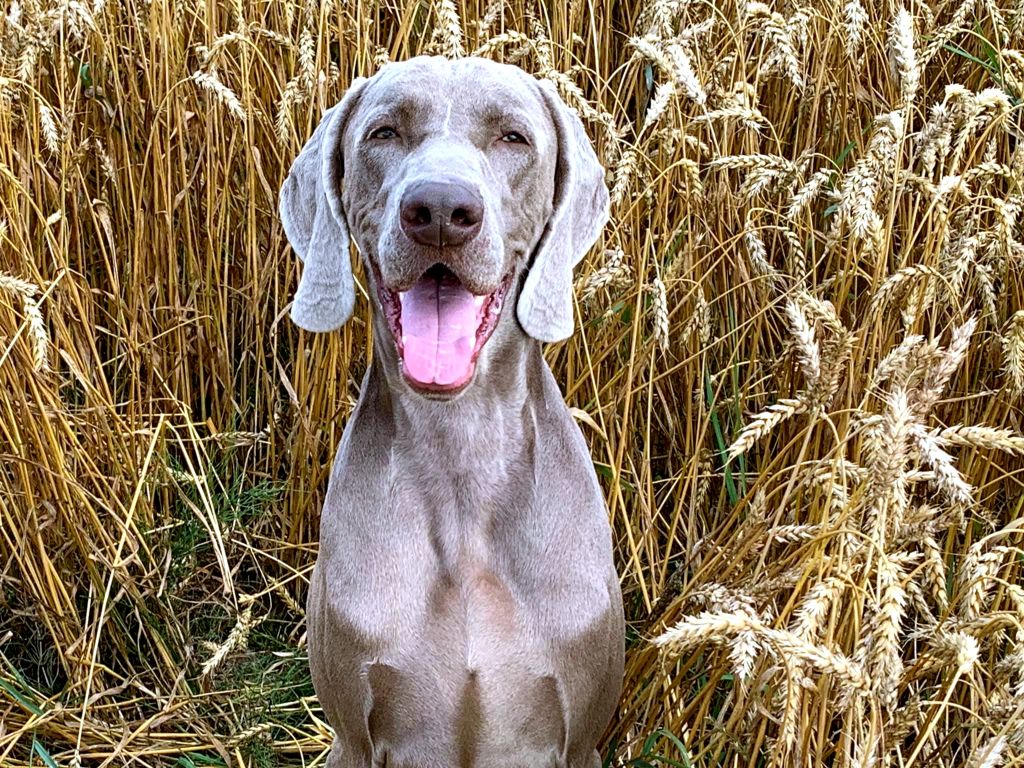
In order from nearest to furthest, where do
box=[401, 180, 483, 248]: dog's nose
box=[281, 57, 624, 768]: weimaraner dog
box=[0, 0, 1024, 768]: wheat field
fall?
1. box=[401, 180, 483, 248]: dog's nose
2. box=[281, 57, 624, 768]: weimaraner dog
3. box=[0, 0, 1024, 768]: wheat field

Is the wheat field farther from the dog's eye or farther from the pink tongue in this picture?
the pink tongue

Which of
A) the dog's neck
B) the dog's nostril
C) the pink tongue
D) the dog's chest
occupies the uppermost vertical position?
the dog's nostril

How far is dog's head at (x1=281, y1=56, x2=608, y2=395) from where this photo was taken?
2049 millimetres

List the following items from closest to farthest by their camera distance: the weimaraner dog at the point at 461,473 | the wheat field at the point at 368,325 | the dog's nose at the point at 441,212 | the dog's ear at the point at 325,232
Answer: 1. the dog's nose at the point at 441,212
2. the weimaraner dog at the point at 461,473
3. the dog's ear at the point at 325,232
4. the wheat field at the point at 368,325

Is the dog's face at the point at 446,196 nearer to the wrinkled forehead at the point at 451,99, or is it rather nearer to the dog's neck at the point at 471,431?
the wrinkled forehead at the point at 451,99

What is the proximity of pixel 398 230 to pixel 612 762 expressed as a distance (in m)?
1.26

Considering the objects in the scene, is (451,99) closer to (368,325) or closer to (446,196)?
(446,196)

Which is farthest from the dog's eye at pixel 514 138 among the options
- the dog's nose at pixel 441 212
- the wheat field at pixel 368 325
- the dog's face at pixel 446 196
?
the wheat field at pixel 368 325

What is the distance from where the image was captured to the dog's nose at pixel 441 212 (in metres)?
1.99

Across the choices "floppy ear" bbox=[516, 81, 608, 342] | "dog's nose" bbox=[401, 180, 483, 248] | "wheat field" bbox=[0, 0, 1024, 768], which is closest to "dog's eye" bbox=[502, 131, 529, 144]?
"floppy ear" bbox=[516, 81, 608, 342]

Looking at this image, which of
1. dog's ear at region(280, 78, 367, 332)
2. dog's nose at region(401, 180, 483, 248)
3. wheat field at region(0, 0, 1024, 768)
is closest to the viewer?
dog's nose at region(401, 180, 483, 248)

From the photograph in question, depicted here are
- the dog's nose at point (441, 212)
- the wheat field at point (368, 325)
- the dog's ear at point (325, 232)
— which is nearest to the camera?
the dog's nose at point (441, 212)

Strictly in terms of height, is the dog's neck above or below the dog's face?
below

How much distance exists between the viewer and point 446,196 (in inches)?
78.2
